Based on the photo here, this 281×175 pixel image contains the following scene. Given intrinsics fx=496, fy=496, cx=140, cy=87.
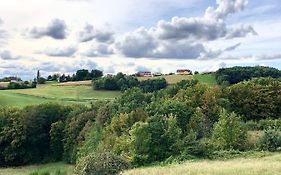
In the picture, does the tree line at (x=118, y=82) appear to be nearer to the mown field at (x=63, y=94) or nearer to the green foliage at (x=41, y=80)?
the mown field at (x=63, y=94)

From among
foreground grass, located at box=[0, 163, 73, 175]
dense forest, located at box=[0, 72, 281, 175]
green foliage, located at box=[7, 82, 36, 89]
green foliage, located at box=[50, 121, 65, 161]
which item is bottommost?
foreground grass, located at box=[0, 163, 73, 175]

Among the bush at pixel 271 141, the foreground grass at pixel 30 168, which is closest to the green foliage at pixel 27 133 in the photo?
the foreground grass at pixel 30 168

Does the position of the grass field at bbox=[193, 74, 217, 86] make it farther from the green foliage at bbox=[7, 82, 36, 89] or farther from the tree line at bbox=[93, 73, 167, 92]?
the green foliage at bbox=[7, 82, 36, 89]

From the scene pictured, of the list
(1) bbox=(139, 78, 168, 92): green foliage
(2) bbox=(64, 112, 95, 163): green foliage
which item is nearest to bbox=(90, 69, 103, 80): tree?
(1) bbox=(139, 78, 168, 92): green foliage

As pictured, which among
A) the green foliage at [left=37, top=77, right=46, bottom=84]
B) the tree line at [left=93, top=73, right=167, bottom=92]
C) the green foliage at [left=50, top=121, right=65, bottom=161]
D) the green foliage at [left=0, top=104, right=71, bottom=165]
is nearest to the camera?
the green foliage at [left=0, top=104, right=71, bottom=165]

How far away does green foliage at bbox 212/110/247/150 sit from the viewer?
51875 millimetres

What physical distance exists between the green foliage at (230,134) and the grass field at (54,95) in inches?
2539

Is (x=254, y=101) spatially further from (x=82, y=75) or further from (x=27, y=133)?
(x=82, y=75)

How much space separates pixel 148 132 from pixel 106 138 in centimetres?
1828

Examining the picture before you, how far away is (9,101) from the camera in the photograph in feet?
377

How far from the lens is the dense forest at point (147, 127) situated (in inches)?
1986

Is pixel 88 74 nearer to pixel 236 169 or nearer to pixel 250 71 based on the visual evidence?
pixel 250 71

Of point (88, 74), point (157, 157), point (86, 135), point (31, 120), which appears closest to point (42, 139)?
point (31, 120)

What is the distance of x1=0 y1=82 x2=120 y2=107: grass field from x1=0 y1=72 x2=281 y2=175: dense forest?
17.1 metres
